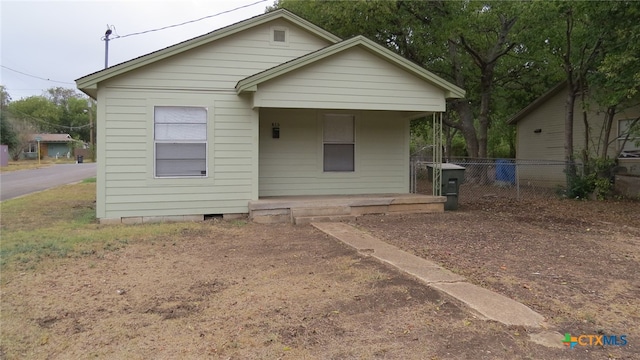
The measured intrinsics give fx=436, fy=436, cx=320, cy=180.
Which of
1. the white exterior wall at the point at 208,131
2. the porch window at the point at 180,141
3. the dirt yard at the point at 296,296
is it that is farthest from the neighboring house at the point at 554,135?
the porch window at the point at 180,141

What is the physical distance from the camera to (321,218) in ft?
28.1

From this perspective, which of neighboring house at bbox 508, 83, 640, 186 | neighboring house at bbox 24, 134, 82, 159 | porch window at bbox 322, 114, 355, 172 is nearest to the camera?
porch window at bbox 322, 114, 355, 172

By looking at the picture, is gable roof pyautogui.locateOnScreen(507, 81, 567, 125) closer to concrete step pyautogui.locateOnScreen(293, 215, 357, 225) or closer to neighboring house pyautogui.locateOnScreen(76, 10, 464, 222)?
neighboring house pyautogui.locateOnScreen(76, 10, 464, 222)

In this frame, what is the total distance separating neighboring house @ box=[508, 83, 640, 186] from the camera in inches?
574

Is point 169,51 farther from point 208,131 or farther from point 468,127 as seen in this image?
point 468,127

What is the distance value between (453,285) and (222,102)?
6213 mm

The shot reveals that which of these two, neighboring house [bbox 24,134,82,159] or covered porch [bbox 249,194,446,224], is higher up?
neighboring house [bbox 24,134,82,159]

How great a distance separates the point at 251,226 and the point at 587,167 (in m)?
10.7

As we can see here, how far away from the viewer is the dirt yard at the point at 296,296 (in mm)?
3115

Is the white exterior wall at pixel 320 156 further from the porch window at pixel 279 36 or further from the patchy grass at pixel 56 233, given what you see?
the patchy grass at pixel 56 233

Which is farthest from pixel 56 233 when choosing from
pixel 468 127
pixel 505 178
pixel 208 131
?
pixel 505 178

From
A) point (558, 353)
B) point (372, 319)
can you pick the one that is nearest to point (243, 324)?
point (372, 319)

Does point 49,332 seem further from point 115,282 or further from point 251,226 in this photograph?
point 251,226

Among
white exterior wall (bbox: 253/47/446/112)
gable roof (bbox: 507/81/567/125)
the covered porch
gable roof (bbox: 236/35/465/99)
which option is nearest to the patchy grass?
the covered porch
